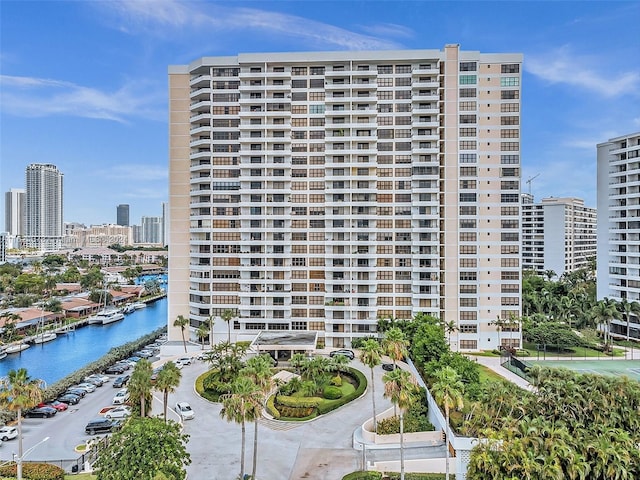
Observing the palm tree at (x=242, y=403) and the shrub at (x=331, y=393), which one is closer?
the palm tree at (x=242, y=403)

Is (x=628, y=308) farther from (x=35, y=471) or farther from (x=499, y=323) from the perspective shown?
(x=35, y=471)

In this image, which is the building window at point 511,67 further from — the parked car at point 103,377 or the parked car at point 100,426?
the parked car at point 103,377

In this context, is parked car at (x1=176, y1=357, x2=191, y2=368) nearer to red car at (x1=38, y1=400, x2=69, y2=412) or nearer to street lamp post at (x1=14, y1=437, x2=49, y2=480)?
red car at (x1=38, y1=400, x2=69, y2=412)

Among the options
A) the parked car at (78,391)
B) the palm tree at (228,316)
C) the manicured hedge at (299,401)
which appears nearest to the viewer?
the manicured hedge at (299,401)

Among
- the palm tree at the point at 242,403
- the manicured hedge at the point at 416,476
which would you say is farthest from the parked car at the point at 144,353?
the manicured hedge at the point at 416,476

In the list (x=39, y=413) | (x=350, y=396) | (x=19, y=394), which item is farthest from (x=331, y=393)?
(x=39, y=413)

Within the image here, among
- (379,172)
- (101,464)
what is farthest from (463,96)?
(101,464)

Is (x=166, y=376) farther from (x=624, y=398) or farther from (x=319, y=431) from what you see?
(x=624, y=398)
